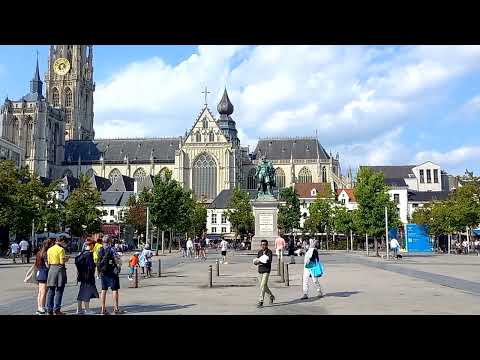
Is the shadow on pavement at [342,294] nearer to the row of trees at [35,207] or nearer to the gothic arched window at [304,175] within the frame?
the row of trees at [35,207]

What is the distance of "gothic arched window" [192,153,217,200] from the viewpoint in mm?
115312

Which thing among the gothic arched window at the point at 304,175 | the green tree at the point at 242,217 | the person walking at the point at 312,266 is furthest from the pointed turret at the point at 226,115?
the person walking at the point at 312,266

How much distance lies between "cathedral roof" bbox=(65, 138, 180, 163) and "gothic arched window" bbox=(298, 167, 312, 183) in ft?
110

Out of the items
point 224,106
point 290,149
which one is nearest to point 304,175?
point 290,149

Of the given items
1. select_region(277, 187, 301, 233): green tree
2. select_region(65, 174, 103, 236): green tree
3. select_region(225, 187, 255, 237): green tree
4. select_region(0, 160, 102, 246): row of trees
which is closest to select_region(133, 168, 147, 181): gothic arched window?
select_region(225, 187, 255, 237): green tree

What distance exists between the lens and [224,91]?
135 meters

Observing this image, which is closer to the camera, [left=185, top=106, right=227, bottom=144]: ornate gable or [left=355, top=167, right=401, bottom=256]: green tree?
[left=355, top=167, right=401, bottom=256]: green tree

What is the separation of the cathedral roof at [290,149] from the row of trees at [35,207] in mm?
74886

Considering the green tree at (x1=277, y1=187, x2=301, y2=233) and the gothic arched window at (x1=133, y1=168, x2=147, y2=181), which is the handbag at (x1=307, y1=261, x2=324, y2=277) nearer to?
the green tree at (x1=277, y1=187, x2=301, y2=233)

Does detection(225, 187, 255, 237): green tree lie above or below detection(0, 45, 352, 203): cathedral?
below

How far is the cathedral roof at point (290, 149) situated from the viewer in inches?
5064
